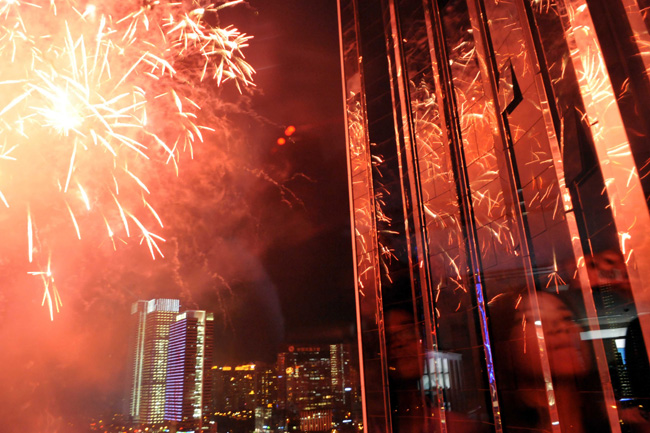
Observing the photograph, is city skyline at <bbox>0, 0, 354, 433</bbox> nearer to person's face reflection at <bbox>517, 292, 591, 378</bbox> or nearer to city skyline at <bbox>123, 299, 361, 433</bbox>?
city skyline at <bbox>123, 299, 361, 433</bbox>

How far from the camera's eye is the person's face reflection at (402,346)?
5.87 metres

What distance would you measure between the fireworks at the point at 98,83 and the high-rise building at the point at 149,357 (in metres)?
3.45

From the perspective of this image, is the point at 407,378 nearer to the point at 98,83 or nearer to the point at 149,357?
the point at 98,83

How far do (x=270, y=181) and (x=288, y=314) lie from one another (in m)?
2.76

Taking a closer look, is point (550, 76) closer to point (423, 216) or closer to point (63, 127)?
point (423, 216)

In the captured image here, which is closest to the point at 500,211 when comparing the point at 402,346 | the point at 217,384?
the point at 402,346

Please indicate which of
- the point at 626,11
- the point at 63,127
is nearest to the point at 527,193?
the point at 626,11

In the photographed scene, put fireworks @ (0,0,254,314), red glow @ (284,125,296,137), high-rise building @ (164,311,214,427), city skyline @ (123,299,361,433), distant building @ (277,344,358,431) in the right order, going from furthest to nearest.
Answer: red glow @ (284,125,296,137) → high-rise building @ (164,311,214,427) → city skyline @ (123,299,361,433) → distant building @ (277,344,358,431) → fireworks @ (0,0,254,314)

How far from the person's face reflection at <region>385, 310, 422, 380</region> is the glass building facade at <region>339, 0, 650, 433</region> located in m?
0.02

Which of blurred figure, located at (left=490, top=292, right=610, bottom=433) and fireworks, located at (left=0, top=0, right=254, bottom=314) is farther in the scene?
fireworks, located at (left=0, top=0, right=254, bottom=314)

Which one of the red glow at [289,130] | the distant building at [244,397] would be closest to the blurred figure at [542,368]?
the distant building at [244,397]

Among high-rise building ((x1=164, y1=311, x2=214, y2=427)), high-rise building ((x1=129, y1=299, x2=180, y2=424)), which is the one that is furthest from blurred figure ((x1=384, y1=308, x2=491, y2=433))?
high-rise building ((x1=129, y1=299, x2=180, y2=424))

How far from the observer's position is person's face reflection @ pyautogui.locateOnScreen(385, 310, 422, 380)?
5867 mm

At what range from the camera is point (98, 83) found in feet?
17.9
